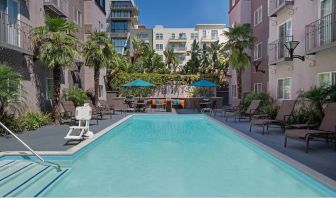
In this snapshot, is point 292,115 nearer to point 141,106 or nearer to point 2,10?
point 2,10

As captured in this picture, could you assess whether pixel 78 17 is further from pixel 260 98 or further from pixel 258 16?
pixel 260 98

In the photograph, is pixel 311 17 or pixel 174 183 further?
pixel 311 17

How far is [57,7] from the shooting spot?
19172 millimetres

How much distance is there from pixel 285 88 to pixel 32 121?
13.6 metres

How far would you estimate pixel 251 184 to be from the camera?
7.01m

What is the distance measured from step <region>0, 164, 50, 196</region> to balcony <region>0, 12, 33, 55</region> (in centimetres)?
694

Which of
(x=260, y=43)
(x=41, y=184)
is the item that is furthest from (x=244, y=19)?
(x=41, y=184)

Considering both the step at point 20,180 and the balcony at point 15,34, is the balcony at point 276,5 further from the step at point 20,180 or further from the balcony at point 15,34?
the step at point 20,180

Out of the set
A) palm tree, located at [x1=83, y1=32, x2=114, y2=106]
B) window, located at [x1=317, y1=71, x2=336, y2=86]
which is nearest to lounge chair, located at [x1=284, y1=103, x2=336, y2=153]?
window, located at [x1=317, y1=71, x2=336, y2=86]

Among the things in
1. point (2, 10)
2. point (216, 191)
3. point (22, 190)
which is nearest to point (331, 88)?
point (216, 191)

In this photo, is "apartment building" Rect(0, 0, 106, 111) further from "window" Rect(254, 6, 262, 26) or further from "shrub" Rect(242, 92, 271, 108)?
"window" Rect(254, 6, 262, 26)

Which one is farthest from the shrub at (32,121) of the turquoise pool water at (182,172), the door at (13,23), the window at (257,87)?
the window at (257,87)

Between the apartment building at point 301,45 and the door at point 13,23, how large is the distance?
12.9 meters

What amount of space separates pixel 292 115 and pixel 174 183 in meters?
8.44
